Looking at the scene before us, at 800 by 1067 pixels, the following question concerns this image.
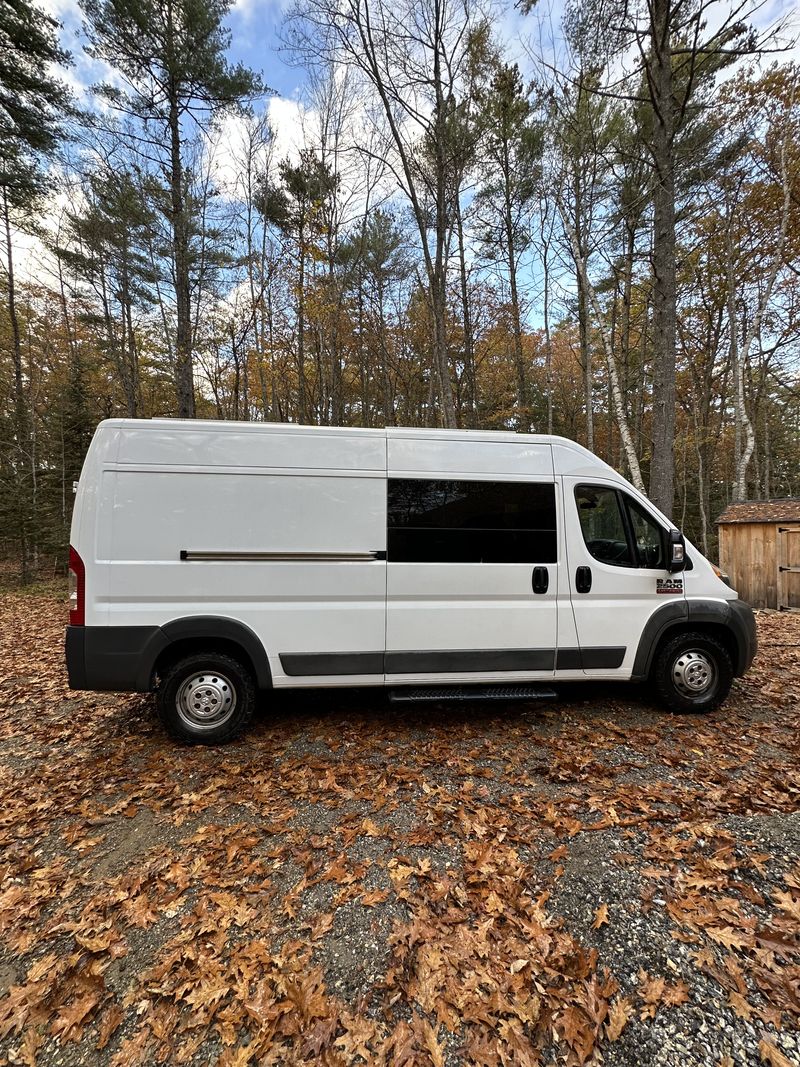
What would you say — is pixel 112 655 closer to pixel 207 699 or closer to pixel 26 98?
pixel 207 699

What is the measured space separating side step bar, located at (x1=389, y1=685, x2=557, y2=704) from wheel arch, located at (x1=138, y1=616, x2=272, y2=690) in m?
1.10

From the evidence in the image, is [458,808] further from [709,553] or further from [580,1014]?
[709,553]

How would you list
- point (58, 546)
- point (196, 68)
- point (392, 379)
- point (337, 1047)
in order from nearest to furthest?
point (337, 1047) < point (196, 68) < point (58, 546) < point (392, 379)

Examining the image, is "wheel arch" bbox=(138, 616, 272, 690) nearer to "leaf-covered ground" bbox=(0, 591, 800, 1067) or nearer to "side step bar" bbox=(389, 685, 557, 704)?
"leaf-covered ground" bbox=(0, 591, 800, 1067)

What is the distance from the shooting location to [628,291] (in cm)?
1464

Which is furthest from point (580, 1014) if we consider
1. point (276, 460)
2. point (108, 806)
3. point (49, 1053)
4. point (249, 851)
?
point (276, 460)

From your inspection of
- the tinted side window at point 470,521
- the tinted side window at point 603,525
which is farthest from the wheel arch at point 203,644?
the tinted side window at point 603,525

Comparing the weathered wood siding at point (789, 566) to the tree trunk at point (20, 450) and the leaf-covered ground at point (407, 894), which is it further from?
the tree trunk at point (20, 450)

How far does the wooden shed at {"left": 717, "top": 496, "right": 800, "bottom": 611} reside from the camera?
31.7 feet

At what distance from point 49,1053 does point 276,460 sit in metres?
3.11

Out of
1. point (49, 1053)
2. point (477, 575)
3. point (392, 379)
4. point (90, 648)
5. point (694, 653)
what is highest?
point (392, 379)

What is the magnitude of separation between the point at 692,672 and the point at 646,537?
4.26 feet

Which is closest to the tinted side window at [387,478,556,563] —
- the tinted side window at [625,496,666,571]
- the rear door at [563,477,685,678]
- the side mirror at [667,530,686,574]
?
the rear door at [563,477,685,678]

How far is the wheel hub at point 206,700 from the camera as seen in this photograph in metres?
3.51
